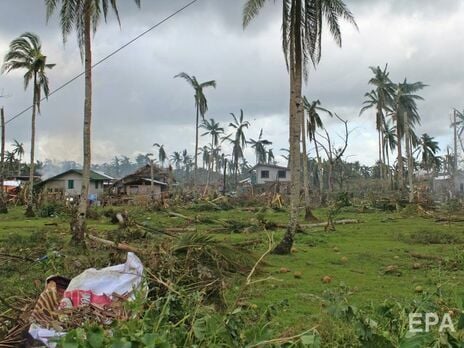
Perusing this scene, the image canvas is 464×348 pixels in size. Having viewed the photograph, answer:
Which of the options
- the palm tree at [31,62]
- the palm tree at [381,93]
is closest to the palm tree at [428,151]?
the palm tree at [381,93]

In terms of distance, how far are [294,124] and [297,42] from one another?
92.6 inches

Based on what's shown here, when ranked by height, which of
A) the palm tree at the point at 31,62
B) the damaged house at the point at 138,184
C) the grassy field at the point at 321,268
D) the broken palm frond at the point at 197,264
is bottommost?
the grassy field at the point at 321,268

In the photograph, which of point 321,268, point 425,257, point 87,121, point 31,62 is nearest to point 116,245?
point 321,268

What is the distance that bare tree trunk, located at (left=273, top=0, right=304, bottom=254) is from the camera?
508 inches

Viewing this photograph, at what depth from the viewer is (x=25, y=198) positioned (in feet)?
122

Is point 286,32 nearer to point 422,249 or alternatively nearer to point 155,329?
point 422,249

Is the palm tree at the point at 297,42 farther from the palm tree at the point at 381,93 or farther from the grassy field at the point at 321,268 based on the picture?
the palm tree at the point at 381,93

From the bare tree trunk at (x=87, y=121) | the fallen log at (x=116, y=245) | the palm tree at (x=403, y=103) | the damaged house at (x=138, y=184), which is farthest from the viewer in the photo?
the damaged house at (x=138, y=184)

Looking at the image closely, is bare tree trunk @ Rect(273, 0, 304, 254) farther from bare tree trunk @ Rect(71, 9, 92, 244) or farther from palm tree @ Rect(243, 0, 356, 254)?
bare tree trunk @ Rect(71, 9, 92, 244)

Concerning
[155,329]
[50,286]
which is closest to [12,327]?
[50,286]

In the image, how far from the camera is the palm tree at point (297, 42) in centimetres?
1319

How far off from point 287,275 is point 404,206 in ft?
72.9

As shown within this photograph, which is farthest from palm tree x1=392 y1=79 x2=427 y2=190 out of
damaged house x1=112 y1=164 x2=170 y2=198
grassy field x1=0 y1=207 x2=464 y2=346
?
grassy field x1=0 y1=207 x2=464 y2=346

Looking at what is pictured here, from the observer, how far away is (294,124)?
43.4ft
